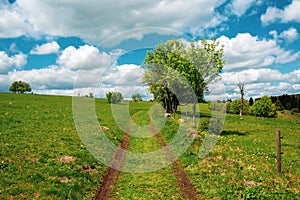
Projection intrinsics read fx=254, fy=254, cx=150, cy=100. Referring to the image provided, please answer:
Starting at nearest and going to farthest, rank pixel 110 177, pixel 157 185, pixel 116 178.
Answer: pixel 157 185 → pixel 116 178 → pixel 110 177

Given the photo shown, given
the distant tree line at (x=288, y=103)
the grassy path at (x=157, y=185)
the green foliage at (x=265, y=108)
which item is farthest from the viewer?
the distant tree line at (x=288, y=103)

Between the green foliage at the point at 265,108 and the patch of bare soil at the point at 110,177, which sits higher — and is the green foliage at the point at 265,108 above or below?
above

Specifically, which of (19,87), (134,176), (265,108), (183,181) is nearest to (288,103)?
(265,108)

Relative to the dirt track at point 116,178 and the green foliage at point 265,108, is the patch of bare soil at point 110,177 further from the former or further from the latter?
the green foliage at point 265,108

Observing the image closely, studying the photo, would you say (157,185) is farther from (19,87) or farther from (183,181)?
(19,87)

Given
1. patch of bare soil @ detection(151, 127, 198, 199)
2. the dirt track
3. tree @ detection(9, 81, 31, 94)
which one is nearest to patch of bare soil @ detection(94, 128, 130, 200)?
the dirt track

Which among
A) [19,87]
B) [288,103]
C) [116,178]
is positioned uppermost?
[19,87]

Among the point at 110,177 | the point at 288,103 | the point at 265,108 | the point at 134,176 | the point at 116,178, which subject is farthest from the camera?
the point at 288,103

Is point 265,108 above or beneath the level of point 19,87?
beneath

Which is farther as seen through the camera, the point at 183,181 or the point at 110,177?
the point at 110,177

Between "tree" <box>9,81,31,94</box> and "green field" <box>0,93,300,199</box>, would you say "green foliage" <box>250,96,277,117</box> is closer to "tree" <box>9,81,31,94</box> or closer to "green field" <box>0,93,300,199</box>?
"green field" <box>0,93,300,199</box>

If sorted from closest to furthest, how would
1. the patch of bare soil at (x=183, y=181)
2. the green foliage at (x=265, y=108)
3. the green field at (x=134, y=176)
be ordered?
the green field at (x=134, y=176) → the patch of bare soil at (x=183, y=181) → the green foliage at (x=265, y=108)

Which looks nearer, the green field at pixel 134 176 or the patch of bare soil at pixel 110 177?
the green field at pixel 134 176

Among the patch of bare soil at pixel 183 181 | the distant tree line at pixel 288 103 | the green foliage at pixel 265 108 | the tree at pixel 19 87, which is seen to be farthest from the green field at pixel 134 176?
the distant tree line at pixel 288 103
